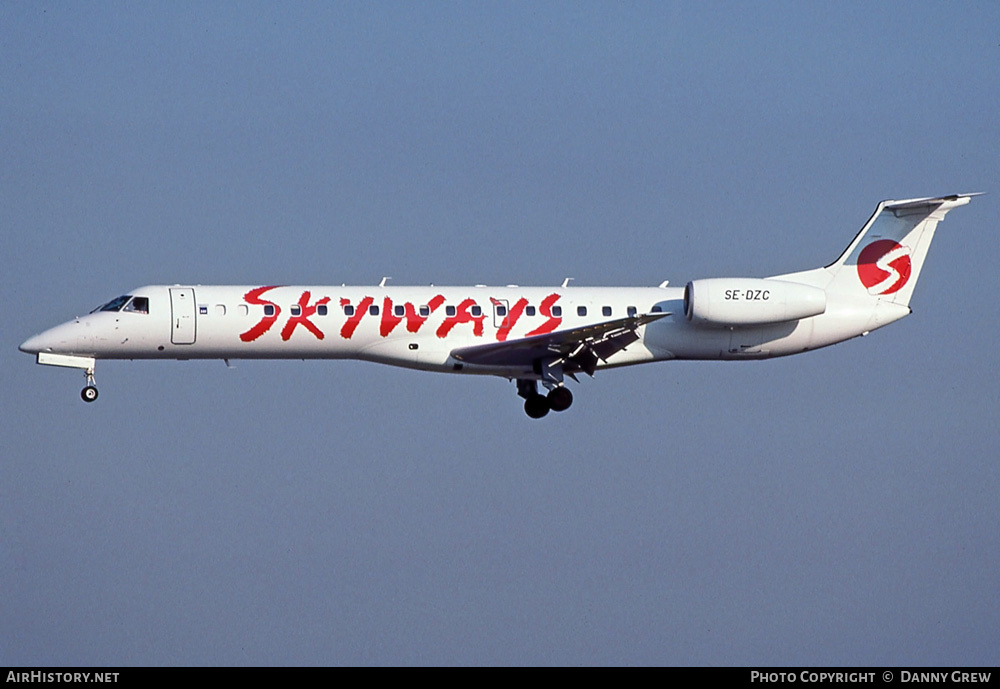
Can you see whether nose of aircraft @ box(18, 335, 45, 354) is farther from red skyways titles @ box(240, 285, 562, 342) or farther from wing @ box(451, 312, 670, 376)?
wing @ box(451, 312, 670, 376)

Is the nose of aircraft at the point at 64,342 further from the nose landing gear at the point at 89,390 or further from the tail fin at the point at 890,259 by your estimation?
the tail fin at the point at 890,259

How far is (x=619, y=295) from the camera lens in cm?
4162

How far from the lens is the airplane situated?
128 ft

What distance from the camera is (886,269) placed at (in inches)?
1686

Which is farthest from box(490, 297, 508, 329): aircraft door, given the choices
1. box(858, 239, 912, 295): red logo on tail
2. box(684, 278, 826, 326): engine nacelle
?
box(858, 239, 912, 295): red logo on tail

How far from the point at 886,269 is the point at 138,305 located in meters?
18.5

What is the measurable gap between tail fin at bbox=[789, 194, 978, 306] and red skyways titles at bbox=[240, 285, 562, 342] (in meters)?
8.17

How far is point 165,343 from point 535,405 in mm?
9055

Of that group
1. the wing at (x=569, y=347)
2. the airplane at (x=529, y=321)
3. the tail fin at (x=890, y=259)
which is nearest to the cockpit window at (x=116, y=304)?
the airplane at (x=529, y=321)
